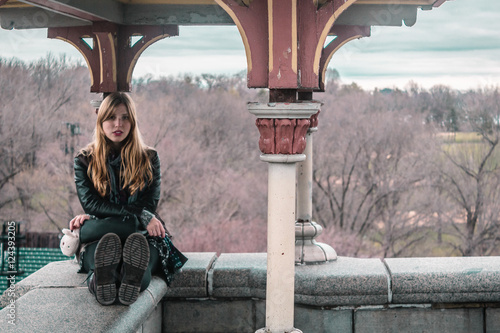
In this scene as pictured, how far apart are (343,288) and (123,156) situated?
1791 mm

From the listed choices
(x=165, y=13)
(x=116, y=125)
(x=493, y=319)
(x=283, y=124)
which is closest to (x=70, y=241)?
(x=116, y=125)

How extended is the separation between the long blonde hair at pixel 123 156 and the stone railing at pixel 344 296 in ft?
2.48

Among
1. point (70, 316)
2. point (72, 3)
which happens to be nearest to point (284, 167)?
point (70, 316)

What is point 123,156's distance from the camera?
3938mm

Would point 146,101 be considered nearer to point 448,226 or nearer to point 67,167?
point 67,167

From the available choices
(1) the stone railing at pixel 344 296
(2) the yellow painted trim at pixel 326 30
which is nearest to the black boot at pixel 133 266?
(1) the stone railing at pixel 344 296

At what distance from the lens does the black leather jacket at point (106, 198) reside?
3.81 meters

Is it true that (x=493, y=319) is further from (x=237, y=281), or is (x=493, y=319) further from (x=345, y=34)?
(x=345, y=34)

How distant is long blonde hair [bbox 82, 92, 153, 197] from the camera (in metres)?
3.88

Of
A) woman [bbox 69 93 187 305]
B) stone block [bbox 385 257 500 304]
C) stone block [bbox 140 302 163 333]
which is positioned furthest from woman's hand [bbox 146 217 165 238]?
stone block [bbox 385 257 500 304]

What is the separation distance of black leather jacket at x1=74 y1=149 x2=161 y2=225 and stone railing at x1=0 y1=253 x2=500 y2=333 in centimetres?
63

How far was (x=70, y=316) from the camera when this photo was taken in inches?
132

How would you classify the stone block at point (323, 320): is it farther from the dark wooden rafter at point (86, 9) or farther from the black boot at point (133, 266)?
the dark wooden rafter at point (86, 9)

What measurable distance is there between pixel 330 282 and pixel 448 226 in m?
23.5
